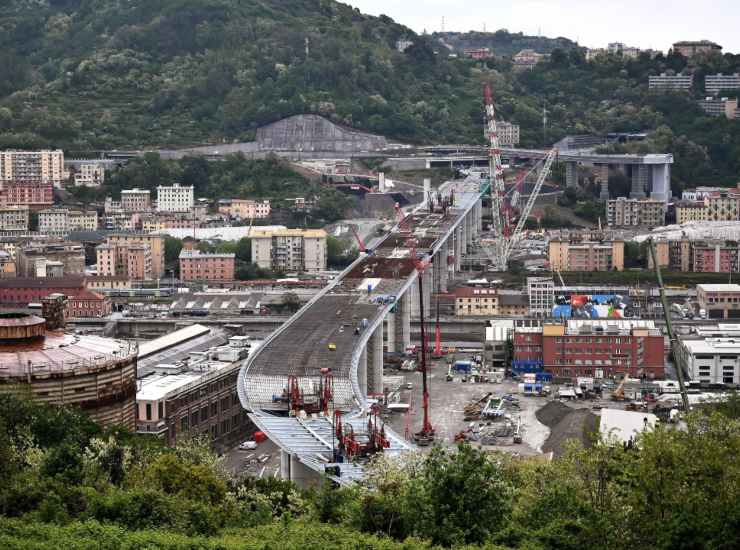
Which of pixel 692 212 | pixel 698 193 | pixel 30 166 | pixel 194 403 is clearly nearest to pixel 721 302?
pixel 692 212

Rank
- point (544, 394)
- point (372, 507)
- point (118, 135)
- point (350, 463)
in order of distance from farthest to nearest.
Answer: point (118, 135)
point (544, 394)
point (350, 463)
point (372, 507)

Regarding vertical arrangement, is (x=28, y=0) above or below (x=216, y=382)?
above

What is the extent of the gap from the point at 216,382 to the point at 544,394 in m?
6.76

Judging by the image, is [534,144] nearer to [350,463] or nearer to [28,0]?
[28,0]

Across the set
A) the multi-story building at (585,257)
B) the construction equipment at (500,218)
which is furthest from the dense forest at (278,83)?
the multi-story building at (585,257)

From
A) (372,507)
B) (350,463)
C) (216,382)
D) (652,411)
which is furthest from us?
(652,411)

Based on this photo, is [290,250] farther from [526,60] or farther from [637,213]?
[526,60]

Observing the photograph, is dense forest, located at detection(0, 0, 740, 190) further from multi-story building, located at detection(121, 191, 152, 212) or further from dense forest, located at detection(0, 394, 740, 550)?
dense forest, located at detection(0, 394, 740, 550)

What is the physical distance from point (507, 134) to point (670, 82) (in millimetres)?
10378

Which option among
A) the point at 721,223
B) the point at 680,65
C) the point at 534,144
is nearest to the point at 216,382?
the point at 721,223

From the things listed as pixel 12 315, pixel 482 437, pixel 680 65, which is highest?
pixel 680 65

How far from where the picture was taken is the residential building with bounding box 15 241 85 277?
4325 centimetres

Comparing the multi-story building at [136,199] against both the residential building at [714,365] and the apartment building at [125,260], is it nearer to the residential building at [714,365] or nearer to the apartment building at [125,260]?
the apartment building at [125,260]

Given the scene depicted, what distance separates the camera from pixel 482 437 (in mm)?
26234
